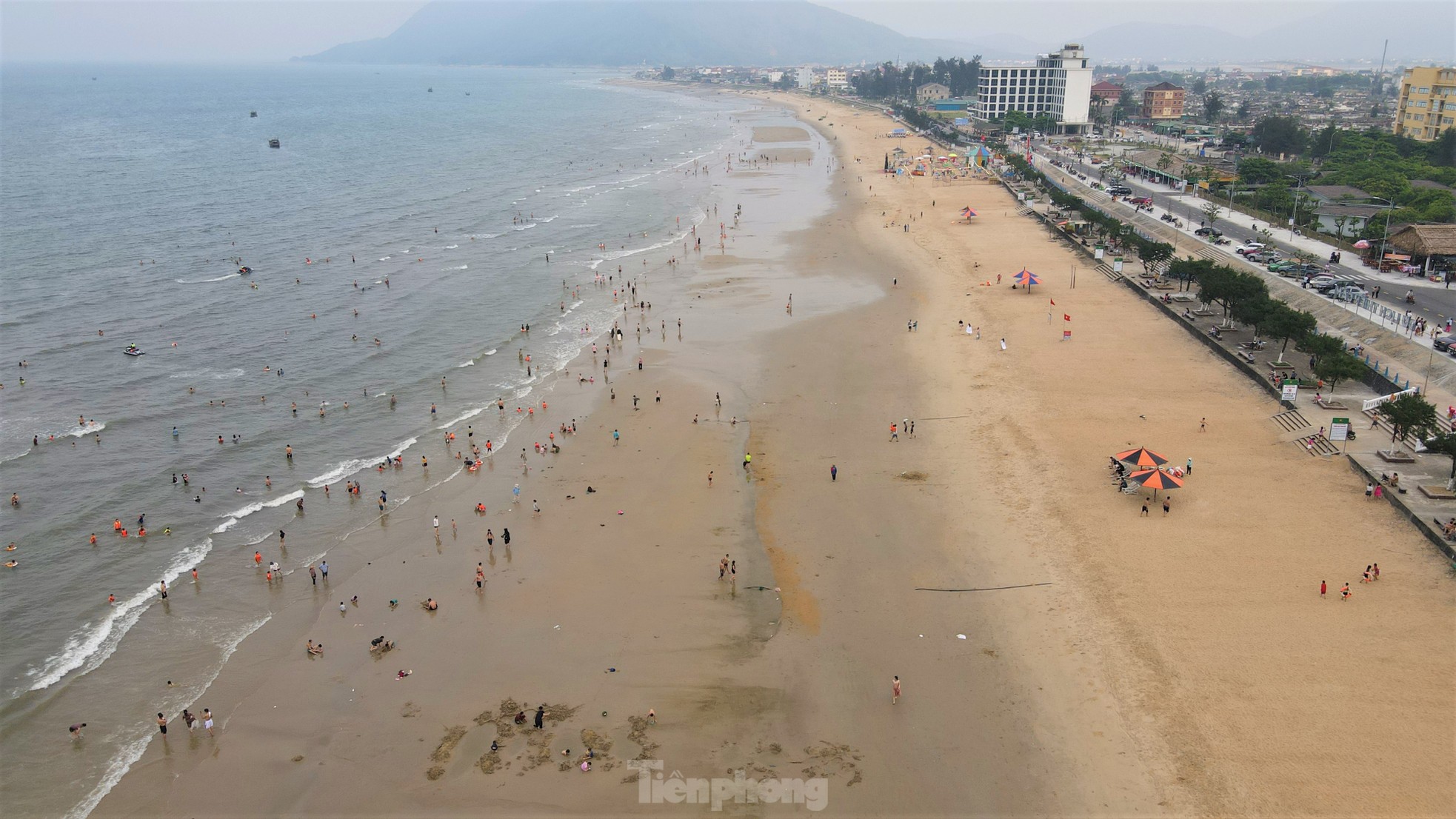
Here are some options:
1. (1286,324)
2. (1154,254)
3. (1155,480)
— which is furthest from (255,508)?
(1154,254)

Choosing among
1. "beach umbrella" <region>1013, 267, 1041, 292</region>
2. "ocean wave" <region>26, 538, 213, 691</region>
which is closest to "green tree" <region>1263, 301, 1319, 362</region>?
"beach umbrella" <region>1013, 267, 1041, 292</region>

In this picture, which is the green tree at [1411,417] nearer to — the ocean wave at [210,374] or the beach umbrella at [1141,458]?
the beach umbrella at [1141,458]

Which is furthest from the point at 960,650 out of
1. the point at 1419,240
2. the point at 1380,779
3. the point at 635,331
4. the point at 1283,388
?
the point at 1419,240

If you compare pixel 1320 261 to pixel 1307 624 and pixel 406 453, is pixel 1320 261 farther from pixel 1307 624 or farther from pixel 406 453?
pixel 406 453

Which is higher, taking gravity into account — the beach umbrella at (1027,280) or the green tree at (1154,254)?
the green tree at (1154,254)

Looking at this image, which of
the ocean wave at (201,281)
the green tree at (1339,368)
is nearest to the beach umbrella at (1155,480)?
the green tree at (1339,368)

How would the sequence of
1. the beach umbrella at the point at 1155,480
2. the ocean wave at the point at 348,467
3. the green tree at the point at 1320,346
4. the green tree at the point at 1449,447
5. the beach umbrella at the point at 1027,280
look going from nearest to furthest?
the green tree at the point at 1449,447, the beach umbrella at the point at 1155,480, the ocean wave at the point at 348,467, the green tree at the point at 1320,346, the beach umbrella at the point at 1027,280
